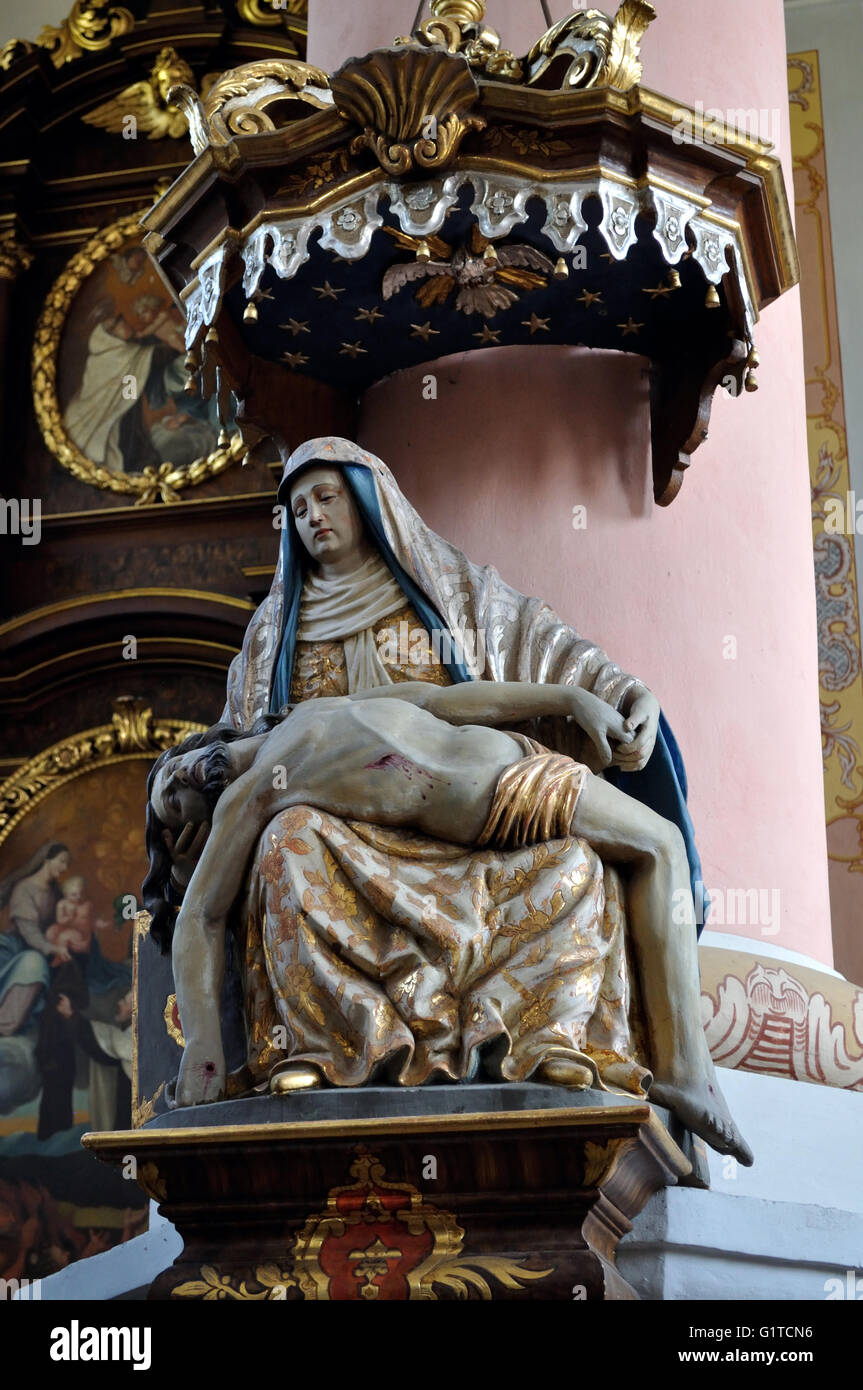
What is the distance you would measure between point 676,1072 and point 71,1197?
12.6 ft

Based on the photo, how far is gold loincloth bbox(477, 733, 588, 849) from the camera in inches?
110

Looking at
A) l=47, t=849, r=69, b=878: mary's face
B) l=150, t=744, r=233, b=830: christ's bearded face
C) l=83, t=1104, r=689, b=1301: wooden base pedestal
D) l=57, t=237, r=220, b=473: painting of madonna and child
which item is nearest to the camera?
l=83, t=1104, r=689, b=1301: wooden base pedestal

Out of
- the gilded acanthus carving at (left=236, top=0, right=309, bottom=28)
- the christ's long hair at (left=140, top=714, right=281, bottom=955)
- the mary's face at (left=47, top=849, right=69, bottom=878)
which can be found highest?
the gilded acanthus carving at (left=236, top=0, right=309, bottom=28)

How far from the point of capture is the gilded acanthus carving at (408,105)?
3.21m

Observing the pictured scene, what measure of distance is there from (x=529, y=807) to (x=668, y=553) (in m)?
1.16

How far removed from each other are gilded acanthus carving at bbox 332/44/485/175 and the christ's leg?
1.12 m

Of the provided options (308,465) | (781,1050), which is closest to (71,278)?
(308,465)

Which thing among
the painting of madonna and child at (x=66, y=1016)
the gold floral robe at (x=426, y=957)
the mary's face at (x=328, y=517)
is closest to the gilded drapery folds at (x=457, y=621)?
the mary's face at (x=328, y=517)

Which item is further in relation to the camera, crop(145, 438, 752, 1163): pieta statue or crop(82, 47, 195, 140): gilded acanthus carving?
crop(82, 47, 195, 140): gilded acanthus carving

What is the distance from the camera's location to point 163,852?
3.02 meters

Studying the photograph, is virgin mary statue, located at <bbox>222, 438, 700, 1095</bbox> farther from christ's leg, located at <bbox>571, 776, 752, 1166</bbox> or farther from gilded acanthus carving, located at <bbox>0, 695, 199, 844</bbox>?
gilded acanthus carving, located at <bbox>0, 695, 199, 844</bbox>

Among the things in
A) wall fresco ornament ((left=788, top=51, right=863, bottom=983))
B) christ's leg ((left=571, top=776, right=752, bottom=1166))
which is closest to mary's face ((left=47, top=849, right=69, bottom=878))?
wall fresco ornament ((left=788, top=51, right=863, bottom=983))

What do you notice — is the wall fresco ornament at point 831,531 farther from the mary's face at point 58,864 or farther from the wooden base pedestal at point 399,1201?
the wooden base pedestal at point 399,1201

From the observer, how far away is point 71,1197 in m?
6.22
